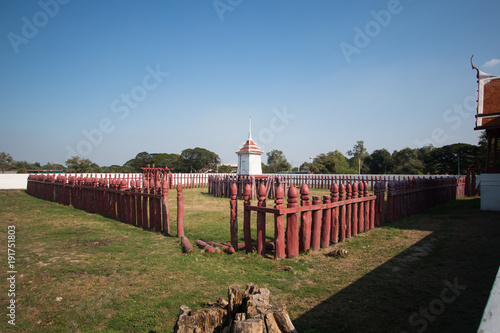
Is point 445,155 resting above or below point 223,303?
Result: above

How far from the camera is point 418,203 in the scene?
9859 millimetres

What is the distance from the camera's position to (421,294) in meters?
3.57

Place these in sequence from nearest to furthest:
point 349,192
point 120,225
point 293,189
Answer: point 293,189
point 349,192
point 120,225

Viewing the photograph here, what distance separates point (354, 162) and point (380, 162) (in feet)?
29.9

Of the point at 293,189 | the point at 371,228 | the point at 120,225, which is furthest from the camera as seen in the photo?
the point at 120,225

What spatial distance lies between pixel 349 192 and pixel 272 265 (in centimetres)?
283

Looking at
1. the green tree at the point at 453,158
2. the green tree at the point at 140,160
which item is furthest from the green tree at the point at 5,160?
the green tree at the point at 453,158

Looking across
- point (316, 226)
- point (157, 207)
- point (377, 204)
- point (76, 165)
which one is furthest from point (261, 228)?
point (76, 165)

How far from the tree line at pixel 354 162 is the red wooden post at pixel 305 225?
2904 centimetres

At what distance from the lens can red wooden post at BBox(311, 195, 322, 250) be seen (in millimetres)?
5363

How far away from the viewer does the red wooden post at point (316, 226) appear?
5.36 m

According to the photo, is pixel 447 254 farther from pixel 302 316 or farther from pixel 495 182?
pixel 495 182

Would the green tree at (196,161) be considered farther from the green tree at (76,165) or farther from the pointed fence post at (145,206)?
the pointed fence post at (145,206)

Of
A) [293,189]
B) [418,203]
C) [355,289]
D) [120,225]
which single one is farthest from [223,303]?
[418,203]
